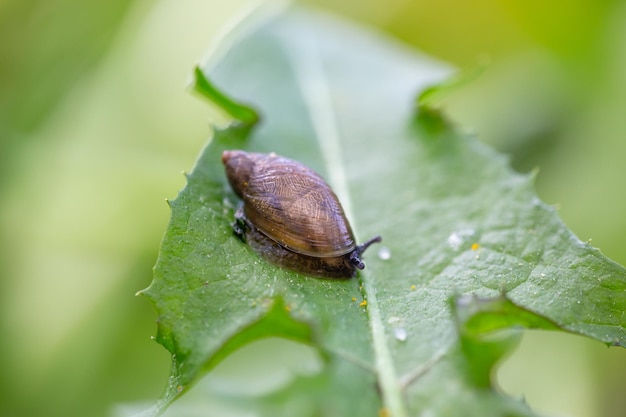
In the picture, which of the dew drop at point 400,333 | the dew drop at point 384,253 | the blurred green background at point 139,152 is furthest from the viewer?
the blurred green background at point 139,152

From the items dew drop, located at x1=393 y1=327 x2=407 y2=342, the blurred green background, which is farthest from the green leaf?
the blurred green background

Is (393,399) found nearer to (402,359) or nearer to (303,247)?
(402,359)

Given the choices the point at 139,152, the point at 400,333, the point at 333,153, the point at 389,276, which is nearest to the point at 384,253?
the point at 389,276

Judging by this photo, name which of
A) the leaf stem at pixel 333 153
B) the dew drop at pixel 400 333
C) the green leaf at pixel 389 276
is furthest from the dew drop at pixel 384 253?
the dew drop at pixel 400 333

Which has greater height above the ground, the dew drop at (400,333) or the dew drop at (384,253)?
the dew drop at (384,253)

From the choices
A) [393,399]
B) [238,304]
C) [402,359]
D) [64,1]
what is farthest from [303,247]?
[64,1]

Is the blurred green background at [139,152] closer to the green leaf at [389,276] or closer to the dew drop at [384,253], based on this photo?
the green leaf at [389,276]

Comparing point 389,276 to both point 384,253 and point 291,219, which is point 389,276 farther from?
point 291,219
